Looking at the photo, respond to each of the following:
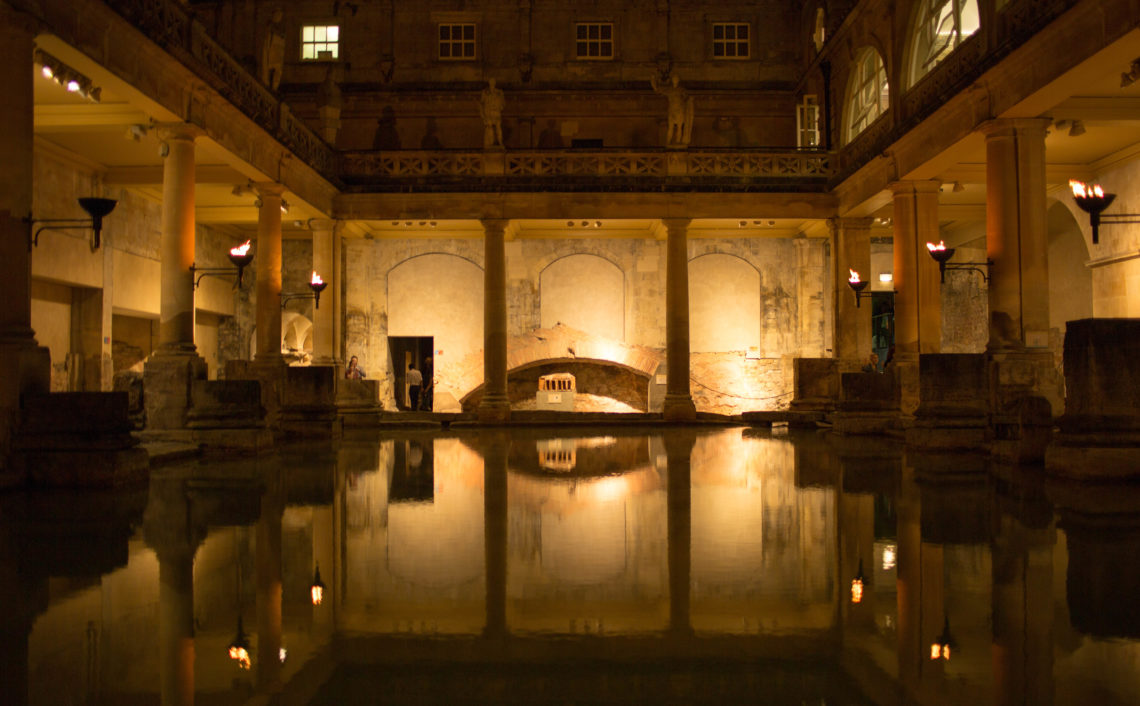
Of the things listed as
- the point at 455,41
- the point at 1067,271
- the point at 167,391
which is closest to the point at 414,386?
the point at 455,41

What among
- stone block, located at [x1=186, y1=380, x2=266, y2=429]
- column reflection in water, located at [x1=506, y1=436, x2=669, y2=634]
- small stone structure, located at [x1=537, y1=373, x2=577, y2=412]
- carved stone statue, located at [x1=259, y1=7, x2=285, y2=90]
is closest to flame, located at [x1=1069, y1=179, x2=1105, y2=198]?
column reflection in water, located at [x1=506, y1=436, x2=669, y2=634]

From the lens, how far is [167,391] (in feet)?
44.8

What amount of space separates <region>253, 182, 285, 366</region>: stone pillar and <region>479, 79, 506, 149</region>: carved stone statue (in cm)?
638

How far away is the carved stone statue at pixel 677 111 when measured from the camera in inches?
948

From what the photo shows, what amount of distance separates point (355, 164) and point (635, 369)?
1090 centimetres

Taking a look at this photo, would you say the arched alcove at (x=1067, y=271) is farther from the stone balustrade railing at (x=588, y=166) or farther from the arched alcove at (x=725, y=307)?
the arched alcove at (x=725, y=307)

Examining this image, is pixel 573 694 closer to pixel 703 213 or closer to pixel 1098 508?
pixel 1098 508

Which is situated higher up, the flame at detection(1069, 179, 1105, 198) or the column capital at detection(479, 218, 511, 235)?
the column capital at detection(479, 218, 511, 235)

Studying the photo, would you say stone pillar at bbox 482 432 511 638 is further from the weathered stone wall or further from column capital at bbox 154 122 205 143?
the weathered stone wall

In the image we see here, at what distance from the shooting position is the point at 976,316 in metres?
29.0

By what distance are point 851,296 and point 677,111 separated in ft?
22.6

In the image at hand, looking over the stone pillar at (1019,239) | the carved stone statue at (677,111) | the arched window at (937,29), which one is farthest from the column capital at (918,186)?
the carved stone statue at (677,111)

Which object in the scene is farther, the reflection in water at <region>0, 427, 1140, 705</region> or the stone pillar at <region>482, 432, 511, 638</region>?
the stone pillar at <region>482, 432, 511, 638</region>

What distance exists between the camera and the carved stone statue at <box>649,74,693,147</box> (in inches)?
948
